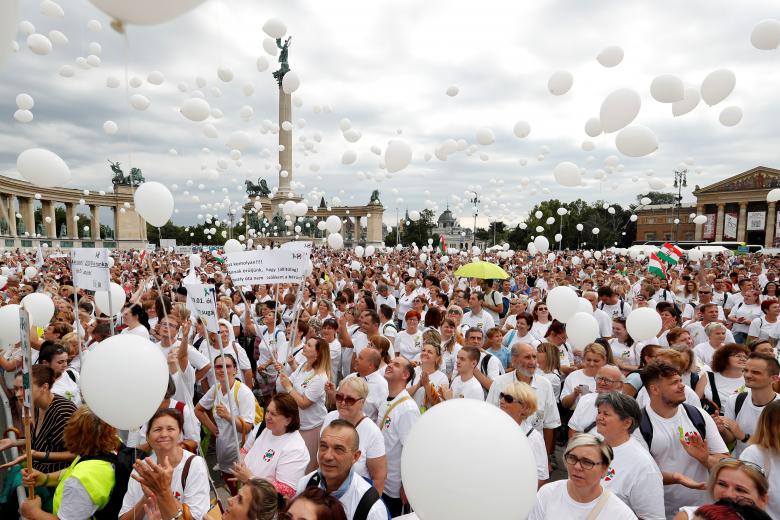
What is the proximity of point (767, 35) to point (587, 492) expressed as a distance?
205 inches

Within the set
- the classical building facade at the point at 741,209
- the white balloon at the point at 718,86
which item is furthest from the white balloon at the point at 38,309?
the classical building facade at the point at 741,209

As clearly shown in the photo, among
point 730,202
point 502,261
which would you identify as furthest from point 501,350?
point 730,202

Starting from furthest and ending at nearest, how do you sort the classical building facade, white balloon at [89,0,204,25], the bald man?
the classical building facade < the bald man < white balloon at [89,0,204,25]

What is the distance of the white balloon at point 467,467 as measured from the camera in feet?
5.76

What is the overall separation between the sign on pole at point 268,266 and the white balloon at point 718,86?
4857 millimetres

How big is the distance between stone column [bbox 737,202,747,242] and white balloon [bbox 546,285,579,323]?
8009 cm

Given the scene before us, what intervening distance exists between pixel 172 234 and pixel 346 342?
95.6 m

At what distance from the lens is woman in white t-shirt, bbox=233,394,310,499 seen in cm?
321

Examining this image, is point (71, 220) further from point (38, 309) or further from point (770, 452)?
point (770, 452)

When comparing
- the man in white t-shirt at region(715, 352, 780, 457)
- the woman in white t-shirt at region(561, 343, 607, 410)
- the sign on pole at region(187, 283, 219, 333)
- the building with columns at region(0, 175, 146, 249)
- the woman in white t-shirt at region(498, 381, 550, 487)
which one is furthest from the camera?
the building with columns at region(0, 175, 146, 249)

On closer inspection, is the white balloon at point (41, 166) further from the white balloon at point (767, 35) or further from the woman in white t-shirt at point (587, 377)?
the white balloon at point (767, 35)

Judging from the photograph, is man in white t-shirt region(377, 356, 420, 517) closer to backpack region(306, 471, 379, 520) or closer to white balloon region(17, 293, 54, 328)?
backpack region(306, 471, 379, 520)

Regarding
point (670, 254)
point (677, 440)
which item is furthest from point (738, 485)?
point (670, 254)

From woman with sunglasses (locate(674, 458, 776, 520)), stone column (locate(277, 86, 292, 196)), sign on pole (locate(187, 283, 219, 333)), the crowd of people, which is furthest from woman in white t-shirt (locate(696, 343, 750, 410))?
stone column (locate(277, 86, 292, 196))
